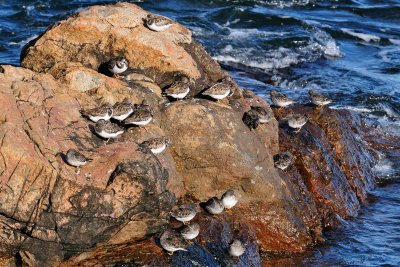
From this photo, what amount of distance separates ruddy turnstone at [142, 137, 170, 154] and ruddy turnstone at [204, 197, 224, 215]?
122 centimetres

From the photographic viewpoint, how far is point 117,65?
12539 mm

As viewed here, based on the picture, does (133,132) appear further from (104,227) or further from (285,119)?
(285,119)

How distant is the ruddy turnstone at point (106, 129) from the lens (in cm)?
1078

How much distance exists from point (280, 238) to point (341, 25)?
58.5 ft

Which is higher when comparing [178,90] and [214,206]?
[178,90]

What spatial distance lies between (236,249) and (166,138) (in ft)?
6.62

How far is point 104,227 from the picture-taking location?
1025 centimetres

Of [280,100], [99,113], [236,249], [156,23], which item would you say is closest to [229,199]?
[236,249]

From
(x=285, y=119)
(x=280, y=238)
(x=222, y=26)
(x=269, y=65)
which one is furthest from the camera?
(x=222, y=26)

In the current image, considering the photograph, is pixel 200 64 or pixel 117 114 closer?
pixel 117 114

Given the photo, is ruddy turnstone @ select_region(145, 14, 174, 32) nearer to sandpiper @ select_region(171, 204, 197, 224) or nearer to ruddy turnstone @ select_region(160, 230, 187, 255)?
sandpiper @ select_region(171, 204, 197, 224)

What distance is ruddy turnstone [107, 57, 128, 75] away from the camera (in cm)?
1253

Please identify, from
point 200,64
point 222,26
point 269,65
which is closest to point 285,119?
point 200,64

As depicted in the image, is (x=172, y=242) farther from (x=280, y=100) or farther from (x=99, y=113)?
(x=280, y=100)
